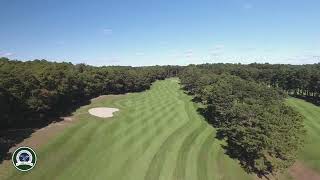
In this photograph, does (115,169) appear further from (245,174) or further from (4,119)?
(4,119)

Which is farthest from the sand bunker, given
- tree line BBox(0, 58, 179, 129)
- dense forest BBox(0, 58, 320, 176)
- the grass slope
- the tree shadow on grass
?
tree line BBox(0, 58, 179, 129)

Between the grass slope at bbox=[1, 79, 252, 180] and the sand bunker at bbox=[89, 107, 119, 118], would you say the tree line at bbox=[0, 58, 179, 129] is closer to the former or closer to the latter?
the sand bunker at bbox=[89, 107, 119, 118]

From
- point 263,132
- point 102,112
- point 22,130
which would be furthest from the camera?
point 102,112

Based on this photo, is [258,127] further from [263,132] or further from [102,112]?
[102,112]

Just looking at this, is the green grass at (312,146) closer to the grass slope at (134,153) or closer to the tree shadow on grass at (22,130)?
the grass slope at (134,153)

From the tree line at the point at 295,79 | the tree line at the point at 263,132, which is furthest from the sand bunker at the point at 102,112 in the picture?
the tree line at the point at 295,79

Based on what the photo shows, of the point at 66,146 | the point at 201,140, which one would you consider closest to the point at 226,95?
the point at 201,140
